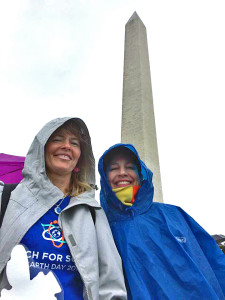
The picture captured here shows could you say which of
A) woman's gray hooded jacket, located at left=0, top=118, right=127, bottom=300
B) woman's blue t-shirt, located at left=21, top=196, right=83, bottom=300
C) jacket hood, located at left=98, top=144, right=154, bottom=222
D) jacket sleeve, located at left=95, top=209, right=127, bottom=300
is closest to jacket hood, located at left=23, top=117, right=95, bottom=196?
woman's gray hooded jacket, located at left=0, top=118, right=127, bottom=300

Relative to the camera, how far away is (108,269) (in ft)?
4.43

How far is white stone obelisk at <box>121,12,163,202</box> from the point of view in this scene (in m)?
6.12

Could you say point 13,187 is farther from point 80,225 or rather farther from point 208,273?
point 208,273

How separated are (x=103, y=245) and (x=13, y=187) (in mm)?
550

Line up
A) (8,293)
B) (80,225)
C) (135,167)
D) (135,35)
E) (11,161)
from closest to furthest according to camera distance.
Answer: (8,293), (80,225), (135,167), (11,161), (135,35)

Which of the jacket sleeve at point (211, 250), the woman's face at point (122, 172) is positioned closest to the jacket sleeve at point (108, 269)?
the woman's face at point (122, 172)

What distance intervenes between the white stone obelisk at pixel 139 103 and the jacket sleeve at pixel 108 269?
4.39 m

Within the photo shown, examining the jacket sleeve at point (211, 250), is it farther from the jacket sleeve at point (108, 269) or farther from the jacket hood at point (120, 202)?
the jacket sleeve at point (108, 269)

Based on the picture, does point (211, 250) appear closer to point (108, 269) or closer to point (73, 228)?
point (108, 269)

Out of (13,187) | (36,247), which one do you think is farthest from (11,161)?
(36,247)

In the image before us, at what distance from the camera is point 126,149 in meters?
2.16

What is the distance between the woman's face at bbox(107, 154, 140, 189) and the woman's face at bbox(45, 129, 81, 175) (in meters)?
0.43

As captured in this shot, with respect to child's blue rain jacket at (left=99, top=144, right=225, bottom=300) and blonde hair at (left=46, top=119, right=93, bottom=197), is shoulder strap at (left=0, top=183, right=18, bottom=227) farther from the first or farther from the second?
child's blue rain jacket at (left=99, top=144, right=225, bottom=300)

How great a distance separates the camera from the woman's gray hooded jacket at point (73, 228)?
Answer: 1262 millimetres
